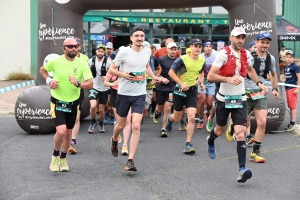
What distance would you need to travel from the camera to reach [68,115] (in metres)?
7.64

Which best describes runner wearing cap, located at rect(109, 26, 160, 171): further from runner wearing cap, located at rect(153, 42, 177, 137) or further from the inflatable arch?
the inflatable arch

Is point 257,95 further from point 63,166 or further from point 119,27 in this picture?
point 119,27

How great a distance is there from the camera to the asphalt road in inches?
251

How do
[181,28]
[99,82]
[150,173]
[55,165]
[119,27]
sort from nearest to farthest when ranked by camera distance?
[150,173] → [55,165] → [99,82] → [119,27] → [181,28]

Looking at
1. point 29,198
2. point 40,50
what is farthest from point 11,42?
point 29,198

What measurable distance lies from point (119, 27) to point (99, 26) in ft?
3.17

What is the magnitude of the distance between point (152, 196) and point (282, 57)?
18.1 metres

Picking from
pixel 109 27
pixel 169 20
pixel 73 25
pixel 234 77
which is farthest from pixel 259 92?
pixel 169 20

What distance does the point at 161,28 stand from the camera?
93.0ft

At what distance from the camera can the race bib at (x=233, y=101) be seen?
23.6ft

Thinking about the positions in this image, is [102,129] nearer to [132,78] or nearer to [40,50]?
[40,50]

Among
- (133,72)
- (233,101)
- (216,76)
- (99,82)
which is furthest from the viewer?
(99,82)

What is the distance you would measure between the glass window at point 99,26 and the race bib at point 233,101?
20726 mm

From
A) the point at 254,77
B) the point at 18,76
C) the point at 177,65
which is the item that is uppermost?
the point at 177,65
